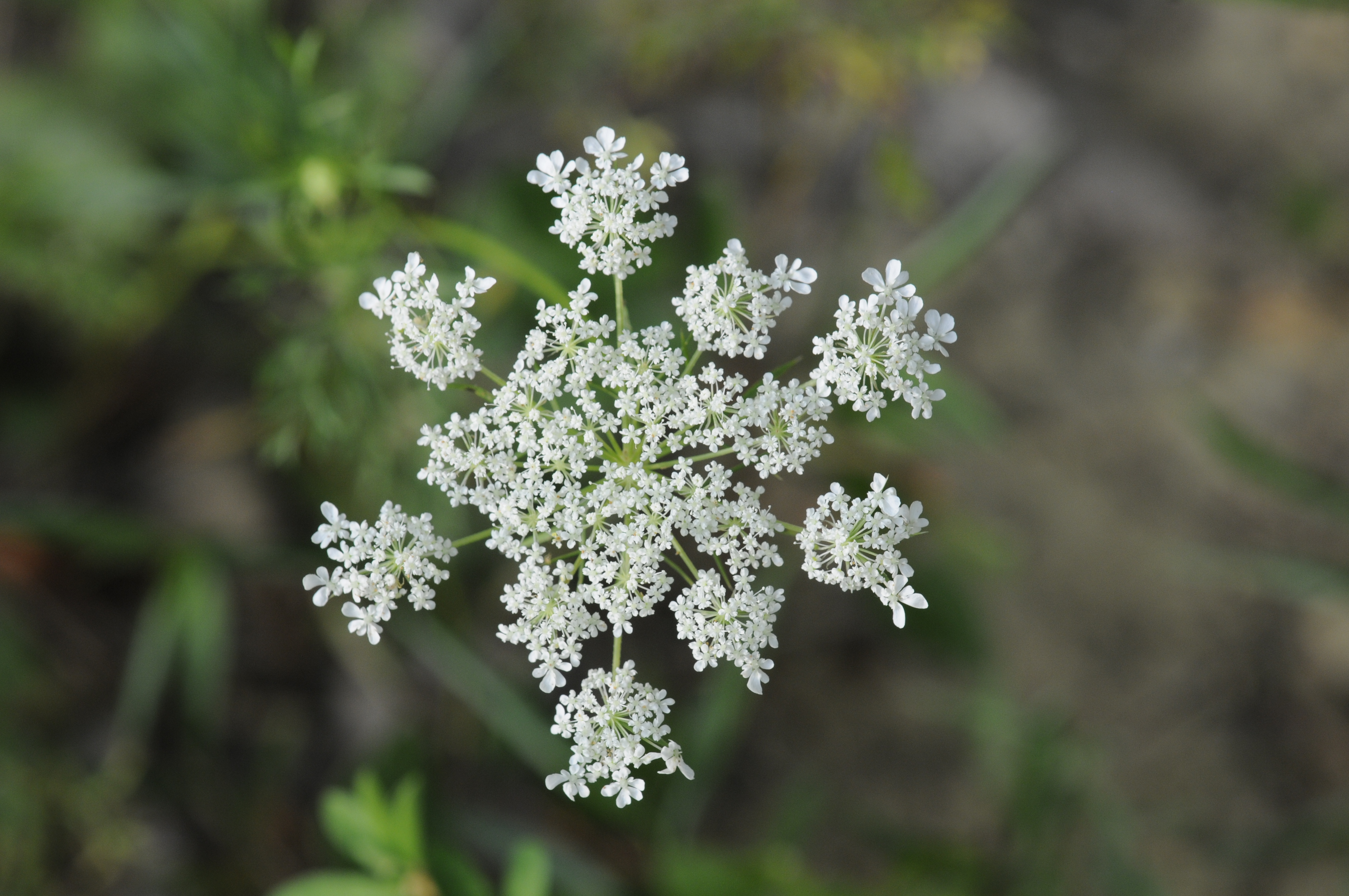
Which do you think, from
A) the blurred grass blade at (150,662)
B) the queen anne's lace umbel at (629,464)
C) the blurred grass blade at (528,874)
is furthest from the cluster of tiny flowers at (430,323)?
the blurred grass blade at (150,662)

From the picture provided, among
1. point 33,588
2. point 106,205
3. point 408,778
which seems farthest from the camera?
point 33,588

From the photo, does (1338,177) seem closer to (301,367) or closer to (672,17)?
(672,17)

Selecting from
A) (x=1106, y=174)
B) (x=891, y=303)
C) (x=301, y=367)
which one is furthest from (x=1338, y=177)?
(x=301, y=367)

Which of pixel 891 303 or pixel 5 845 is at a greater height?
pixel 891 303

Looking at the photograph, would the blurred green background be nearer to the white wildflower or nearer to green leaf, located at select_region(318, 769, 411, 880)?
green leaf, located at select_region(318, 769, 411, 880)

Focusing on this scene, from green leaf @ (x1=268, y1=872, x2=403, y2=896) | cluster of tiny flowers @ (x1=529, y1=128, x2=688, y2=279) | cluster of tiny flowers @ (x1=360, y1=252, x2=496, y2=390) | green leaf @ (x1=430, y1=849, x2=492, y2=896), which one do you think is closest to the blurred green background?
green leaf @ (x1=430, y1=849, x2=492, y2=896)

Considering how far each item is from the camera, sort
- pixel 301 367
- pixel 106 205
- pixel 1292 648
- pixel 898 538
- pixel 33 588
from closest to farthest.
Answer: pixel 898 538, pixel 301 367, pixel 106 205, pixel 33 588, pixel 1292 648

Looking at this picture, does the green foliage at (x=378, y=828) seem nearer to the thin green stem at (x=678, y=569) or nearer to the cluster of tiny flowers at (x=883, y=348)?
the thin green stem at (x=678, y=569)
